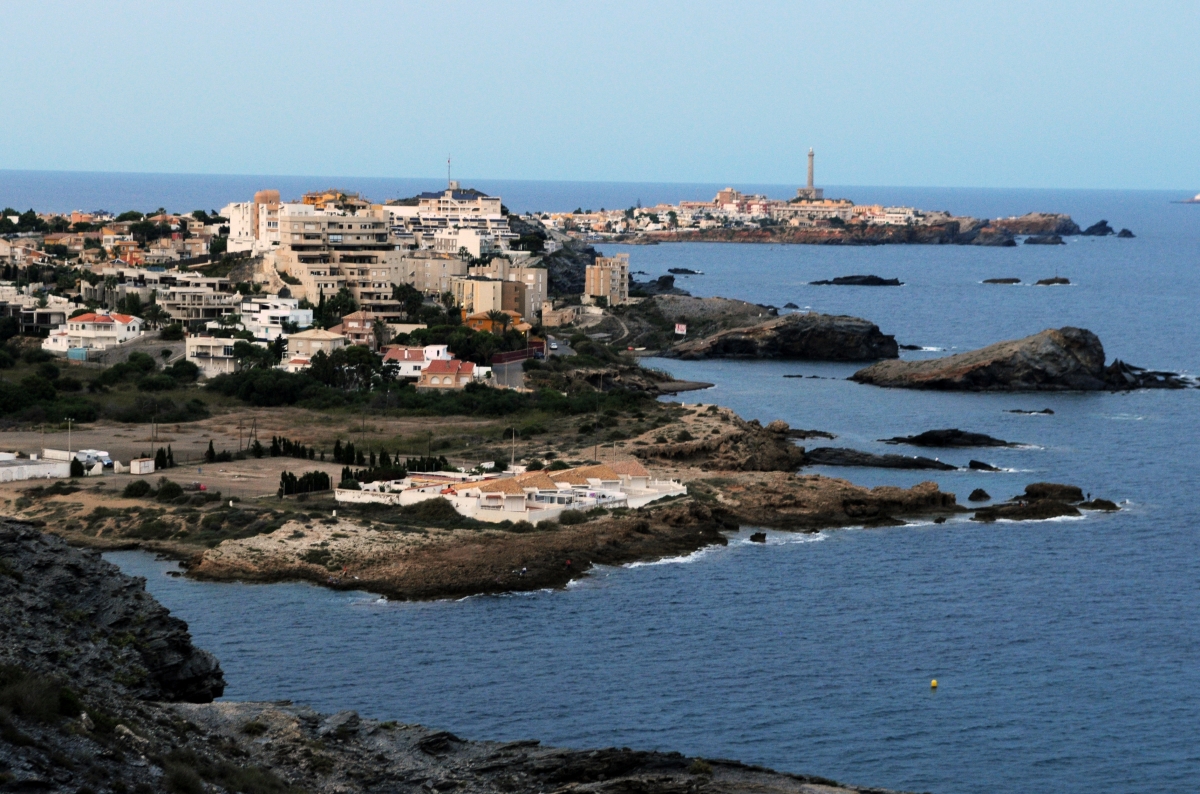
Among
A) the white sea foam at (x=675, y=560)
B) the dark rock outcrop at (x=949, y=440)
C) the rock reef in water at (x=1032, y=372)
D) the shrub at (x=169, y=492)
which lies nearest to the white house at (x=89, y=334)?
the shrub at (x=169, y=492)

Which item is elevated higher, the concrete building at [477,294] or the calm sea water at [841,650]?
the concrete building at [477,294]

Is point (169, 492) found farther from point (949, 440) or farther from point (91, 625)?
point (949, 440)

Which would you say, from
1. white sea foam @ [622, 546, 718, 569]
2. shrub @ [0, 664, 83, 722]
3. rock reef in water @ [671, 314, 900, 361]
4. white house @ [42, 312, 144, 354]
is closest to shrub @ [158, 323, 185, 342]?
white house @ [42, 312, 144, 354]

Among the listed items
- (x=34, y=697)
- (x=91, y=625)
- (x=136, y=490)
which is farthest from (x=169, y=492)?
(x=34, y=697)

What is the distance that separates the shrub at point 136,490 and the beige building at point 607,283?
188 feet

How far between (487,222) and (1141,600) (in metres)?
81.4

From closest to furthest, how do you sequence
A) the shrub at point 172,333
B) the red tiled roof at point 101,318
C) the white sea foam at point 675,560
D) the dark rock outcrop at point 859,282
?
the white sea foam at point 675,560
the red tiled roof at point 101,318
the shrub at point 172,333
the dark rock outcrop at point 859,282

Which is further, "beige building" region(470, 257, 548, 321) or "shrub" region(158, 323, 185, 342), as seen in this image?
"beige building" region(470, 257, 548, 321)

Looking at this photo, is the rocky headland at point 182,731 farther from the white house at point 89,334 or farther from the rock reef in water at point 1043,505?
the white house at point 89,334

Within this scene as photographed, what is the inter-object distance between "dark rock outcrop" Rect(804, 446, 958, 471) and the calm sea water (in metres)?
1.14

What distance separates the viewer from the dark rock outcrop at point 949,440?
60.4 meters

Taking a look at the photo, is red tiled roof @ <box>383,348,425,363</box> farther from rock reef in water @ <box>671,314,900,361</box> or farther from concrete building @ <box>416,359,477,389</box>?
rock reef in water @ <box>671,314,900,361</box>

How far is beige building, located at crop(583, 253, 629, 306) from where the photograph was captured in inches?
4067

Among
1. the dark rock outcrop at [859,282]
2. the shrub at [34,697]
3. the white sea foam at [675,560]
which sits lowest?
the white sea foam at [675,560]
